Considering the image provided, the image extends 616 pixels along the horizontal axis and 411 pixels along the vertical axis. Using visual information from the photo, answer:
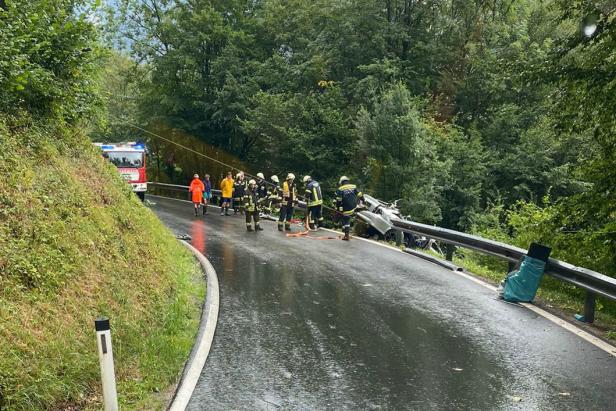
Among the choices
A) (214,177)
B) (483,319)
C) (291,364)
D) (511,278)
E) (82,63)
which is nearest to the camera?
(291,364)

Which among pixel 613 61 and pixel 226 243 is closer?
pixel 613 61

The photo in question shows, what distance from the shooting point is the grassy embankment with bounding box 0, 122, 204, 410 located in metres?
4.43

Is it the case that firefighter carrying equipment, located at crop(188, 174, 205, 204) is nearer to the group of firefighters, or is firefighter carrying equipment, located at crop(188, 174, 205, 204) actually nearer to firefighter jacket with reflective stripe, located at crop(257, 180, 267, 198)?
the group of firefighters

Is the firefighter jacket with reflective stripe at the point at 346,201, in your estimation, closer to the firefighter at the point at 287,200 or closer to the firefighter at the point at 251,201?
the firefighter at the point at 287,200

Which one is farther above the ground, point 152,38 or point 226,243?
point 152,38

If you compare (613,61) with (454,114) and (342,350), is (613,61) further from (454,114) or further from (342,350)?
(454,114)

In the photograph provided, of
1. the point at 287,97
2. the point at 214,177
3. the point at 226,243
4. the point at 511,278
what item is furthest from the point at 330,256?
the point at 214,177

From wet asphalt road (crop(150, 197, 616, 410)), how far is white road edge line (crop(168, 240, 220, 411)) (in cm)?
10

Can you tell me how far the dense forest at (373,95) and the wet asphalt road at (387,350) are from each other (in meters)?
7.24

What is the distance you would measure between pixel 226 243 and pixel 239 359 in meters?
8.43

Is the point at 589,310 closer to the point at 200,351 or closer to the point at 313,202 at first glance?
the point at 200,351

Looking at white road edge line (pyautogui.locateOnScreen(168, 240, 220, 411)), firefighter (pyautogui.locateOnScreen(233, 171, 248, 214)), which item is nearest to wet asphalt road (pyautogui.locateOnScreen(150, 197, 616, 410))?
white road edge line (pyautogui.locateOnScreen(168, 240, 220, 411))

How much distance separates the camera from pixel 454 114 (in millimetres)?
28922

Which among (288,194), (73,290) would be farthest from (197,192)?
(73,290)
